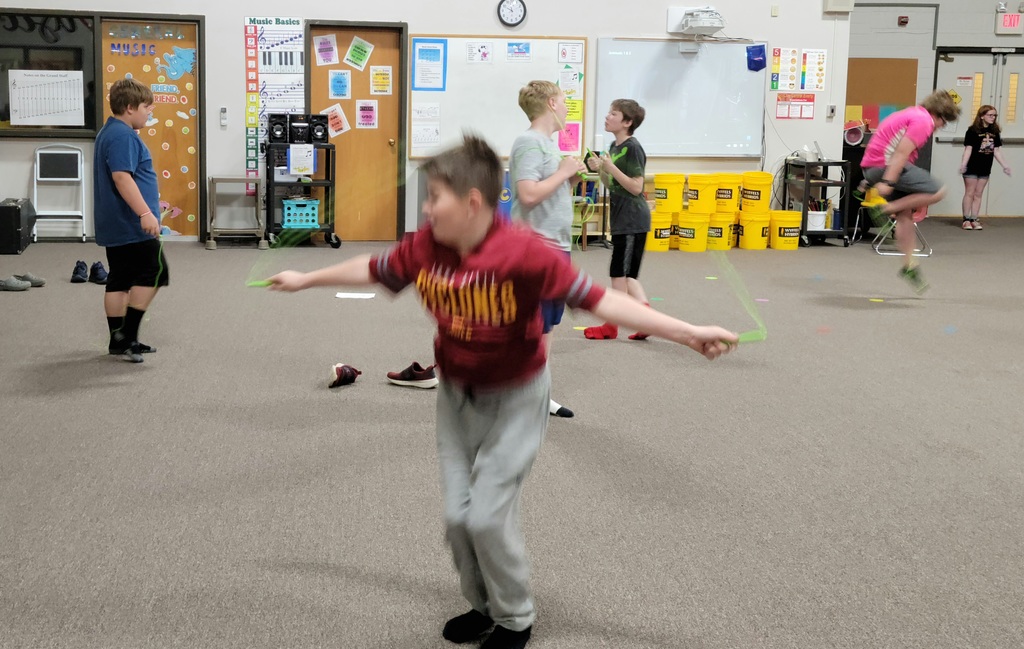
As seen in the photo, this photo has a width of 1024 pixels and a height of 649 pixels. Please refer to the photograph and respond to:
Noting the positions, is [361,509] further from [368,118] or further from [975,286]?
[368,118]

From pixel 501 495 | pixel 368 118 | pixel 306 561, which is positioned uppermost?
pixel 368 118

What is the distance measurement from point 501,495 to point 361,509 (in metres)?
1.15

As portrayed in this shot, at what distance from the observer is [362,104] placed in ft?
35.4

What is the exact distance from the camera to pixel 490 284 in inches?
85.0

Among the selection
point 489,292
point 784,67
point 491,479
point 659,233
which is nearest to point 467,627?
point 491,479

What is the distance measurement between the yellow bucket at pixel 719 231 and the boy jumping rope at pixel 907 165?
10.9 ft

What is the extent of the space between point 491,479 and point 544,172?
2173 mm

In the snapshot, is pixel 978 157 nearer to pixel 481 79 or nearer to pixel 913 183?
pixel 481 79

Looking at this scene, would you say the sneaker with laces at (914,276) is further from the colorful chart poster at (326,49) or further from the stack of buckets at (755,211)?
the colorful chart poster at (326,49)

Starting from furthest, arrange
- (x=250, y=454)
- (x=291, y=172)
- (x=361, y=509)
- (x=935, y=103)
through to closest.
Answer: (x=291, y=172) → (x=935, y=103) → (x=250, y=454) → (x=361, y=509)

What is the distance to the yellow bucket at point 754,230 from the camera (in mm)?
10953

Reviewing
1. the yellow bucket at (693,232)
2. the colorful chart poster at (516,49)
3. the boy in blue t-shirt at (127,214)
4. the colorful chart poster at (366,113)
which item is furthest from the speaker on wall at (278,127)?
the boy in blue t-shirt at (127,214)

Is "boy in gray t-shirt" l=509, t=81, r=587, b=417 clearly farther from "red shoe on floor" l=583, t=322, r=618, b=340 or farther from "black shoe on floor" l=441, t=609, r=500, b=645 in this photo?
"black shoe on floor" l=441, t=609, r=500, b=645

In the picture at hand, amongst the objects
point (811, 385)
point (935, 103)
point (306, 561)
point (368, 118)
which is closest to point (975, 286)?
point (935, 103)
